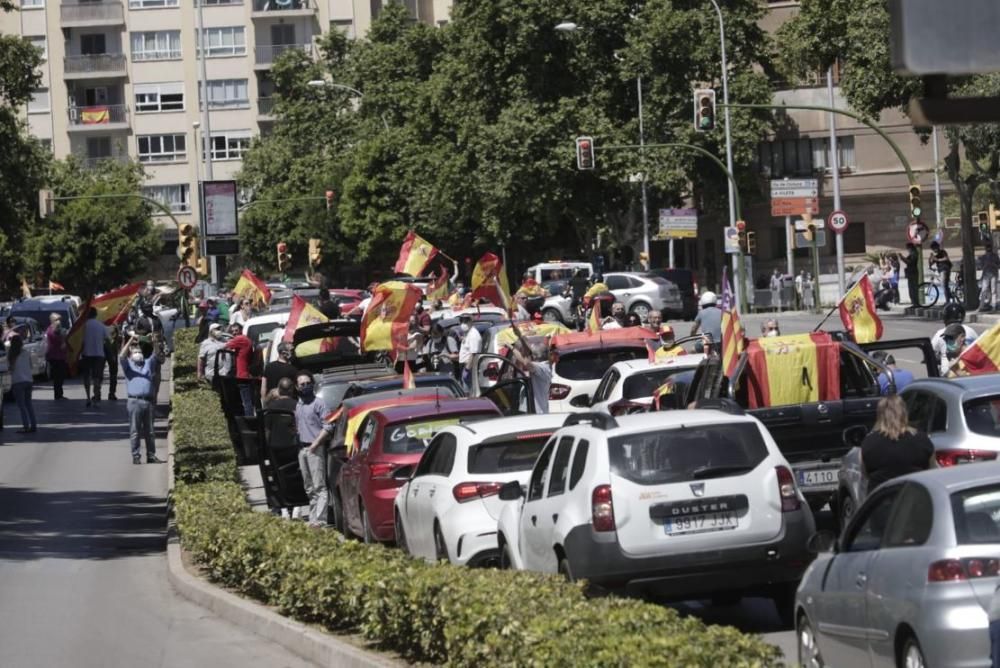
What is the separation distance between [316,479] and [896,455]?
26.7ft

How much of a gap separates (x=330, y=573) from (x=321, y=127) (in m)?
85.9

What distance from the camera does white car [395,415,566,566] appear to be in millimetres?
13844

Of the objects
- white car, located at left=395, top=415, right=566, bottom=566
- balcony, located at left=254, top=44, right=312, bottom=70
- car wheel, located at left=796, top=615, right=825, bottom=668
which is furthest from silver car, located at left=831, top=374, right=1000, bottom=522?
balcony, located at left=254, top=44, right=312, bottom=70

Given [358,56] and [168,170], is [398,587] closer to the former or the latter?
[358,56]

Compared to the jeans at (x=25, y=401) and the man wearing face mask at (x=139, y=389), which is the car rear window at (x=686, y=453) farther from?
the jeans at (x=25, y=401)

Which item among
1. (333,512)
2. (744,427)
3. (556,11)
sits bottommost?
(333,512)

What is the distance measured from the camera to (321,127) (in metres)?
96.9

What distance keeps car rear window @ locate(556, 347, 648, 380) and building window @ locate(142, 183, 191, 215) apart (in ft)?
283

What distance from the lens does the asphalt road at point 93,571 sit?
12734 mm

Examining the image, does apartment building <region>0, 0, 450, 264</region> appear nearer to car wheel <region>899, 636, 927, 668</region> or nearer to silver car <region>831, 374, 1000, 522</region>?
silver car <region>831, 374, 1000, 522</region>

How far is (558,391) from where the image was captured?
2336 cm

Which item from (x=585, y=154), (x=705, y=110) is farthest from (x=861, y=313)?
(x=585, y=154)

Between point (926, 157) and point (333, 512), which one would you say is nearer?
point (333, 512)

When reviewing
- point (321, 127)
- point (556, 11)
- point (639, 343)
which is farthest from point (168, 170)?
point (639, 343)
